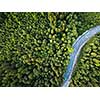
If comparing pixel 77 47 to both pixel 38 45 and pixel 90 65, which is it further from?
pixel 38 45

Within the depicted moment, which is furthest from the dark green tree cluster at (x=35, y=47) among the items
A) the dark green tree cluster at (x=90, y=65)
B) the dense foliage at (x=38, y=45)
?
the dark green tree cluster at (x=90, y=65)

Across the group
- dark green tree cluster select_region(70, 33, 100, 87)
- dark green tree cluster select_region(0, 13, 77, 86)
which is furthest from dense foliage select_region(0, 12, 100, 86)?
dark green tree cluster select_region(70, 33, 100, 87)

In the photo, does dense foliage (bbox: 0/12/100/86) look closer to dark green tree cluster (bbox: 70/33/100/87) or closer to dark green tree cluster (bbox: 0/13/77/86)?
dark green tree cluster (bbox: 0/13/77/86)

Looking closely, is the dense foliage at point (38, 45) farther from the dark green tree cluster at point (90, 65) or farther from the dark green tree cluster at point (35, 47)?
the dark green tree cluster at point (90, 65)
